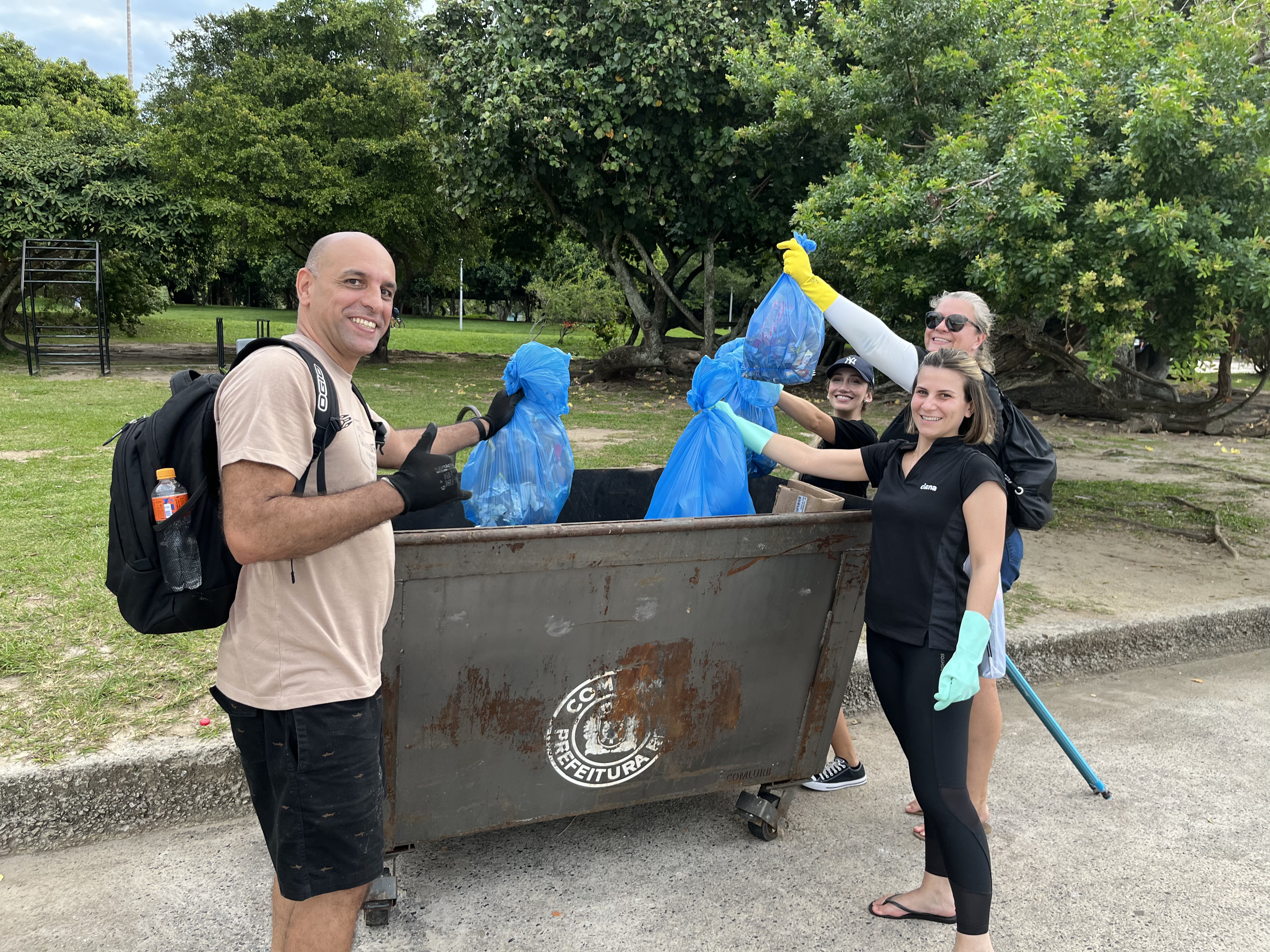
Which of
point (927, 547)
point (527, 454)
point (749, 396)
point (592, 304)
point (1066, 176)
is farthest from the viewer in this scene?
point (592, 304)

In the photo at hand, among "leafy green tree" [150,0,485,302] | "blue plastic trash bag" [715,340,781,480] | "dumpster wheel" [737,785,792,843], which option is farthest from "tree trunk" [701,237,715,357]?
"dumpster wheel" [737,785,792,843]

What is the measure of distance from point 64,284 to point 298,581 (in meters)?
16.5

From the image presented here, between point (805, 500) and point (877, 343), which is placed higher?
point (877, 343)

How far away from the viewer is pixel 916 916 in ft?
8.30

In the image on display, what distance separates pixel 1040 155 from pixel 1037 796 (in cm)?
338

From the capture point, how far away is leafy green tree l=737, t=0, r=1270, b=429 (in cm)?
454

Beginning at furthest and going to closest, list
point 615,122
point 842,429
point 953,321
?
point 615,122 < point 842,429 < point 953,321

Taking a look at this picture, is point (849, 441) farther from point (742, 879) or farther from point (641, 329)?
point (641, 329)

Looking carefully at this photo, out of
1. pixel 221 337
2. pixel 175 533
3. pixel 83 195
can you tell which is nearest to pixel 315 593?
pixel 175 533

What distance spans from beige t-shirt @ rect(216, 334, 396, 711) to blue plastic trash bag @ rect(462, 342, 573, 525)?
0.95 metres

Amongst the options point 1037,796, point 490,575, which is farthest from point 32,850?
point 1037,796

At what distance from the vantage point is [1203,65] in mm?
4625

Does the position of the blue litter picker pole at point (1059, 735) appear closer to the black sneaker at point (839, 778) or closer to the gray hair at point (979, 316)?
the black sneaker at point (839, 778)

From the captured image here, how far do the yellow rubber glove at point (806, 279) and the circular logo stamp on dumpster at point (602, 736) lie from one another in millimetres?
1375
